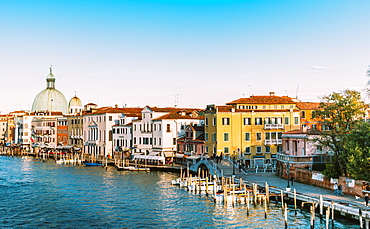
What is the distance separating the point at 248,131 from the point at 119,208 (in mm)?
26490

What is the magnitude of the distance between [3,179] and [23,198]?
16.6 meters

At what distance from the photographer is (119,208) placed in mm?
36375

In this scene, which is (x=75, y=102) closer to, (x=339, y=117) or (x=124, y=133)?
(x=124, y=133)

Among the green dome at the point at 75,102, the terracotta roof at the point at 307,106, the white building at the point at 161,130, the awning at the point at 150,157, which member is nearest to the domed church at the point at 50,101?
the green dome at the point at 75,102

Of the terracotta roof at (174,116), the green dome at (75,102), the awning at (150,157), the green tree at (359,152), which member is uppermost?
the green dome at (75,102)

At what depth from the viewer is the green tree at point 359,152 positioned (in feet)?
106

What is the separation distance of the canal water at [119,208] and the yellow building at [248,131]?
9500mm

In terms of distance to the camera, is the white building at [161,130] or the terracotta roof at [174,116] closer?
the white building at [161,130]

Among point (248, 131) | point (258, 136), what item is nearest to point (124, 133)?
point (248, 131)

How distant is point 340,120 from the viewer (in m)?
38.9

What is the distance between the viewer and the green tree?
32.4 m

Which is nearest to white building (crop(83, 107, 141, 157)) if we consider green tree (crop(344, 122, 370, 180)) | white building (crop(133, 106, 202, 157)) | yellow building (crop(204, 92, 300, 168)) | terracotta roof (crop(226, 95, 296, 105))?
white building (crop(133, 106, 202, 157))

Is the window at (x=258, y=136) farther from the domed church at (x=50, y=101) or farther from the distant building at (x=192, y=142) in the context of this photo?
the domed church at (x=50, y=101)

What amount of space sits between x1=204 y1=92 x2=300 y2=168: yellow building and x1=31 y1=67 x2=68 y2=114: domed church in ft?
293
